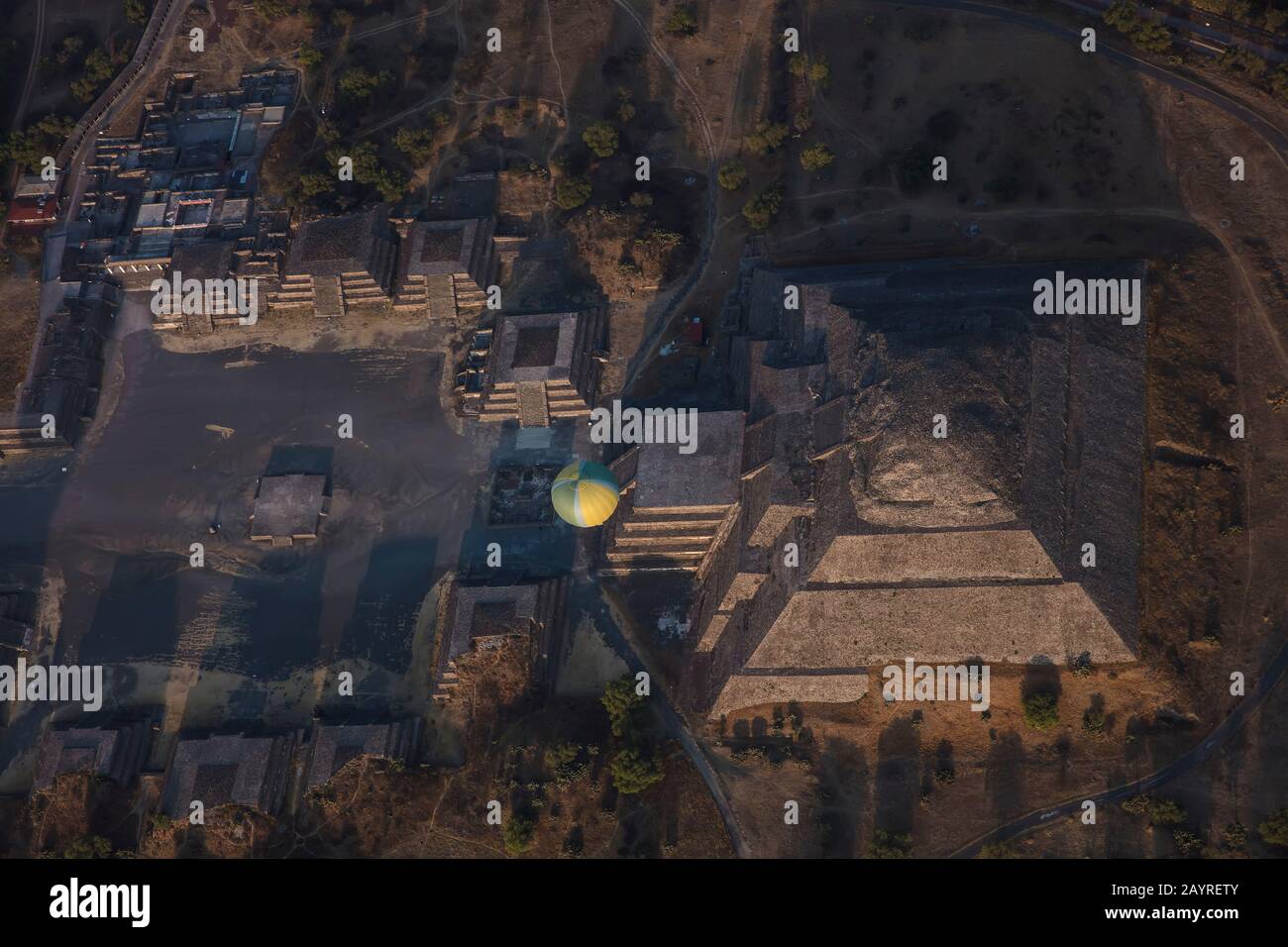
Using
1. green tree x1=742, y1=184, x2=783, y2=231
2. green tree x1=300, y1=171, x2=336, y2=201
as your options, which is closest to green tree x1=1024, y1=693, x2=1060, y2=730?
green tree x1=742, y1=184, x2=783, y2=231

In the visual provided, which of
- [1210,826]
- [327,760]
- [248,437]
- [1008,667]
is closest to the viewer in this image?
[1210,826]

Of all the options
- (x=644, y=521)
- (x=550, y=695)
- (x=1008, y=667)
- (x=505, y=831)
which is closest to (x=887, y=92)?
(x=644, y=521)

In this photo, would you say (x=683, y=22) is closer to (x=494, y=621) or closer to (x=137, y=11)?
(x=137, y=11)

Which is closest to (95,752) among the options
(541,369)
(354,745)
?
(354,745)

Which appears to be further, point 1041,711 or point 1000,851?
point 1041,711

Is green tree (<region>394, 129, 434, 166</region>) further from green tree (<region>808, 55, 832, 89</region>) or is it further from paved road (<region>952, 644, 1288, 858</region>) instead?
paved road (<region>952, 644, 1288, 858</region>)

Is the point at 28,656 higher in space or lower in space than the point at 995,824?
higher

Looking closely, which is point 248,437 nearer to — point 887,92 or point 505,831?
point 505,831
